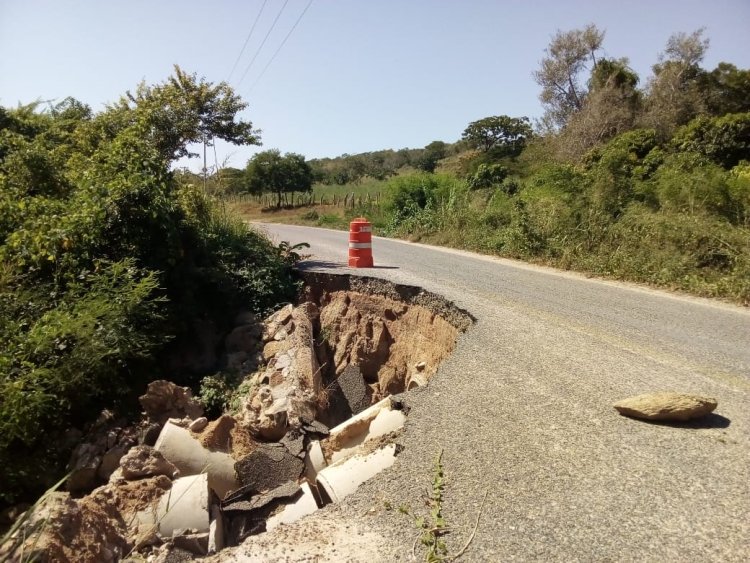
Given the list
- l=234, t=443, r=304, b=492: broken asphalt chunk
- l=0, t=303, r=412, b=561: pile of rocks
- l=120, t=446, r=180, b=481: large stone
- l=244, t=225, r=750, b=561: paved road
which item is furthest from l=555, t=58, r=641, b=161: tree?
l=120, t=446, r=180, b=481: large stone

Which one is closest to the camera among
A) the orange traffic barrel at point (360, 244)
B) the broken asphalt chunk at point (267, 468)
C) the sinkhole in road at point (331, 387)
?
the sinkhole in road at point (331, 387)

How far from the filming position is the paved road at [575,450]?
282cm

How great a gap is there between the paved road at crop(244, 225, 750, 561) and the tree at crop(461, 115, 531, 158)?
1201 inches

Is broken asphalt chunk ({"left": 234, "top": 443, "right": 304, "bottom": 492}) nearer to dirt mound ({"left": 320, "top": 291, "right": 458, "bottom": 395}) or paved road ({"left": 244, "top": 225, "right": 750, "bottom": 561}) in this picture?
paved road ({"left": 244, "top": 225, "right": 750, "bottom": 561})

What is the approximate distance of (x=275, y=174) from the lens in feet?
133

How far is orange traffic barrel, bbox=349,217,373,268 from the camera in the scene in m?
10.6

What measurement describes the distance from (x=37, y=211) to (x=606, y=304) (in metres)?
8.20

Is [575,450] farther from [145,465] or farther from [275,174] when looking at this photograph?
[275,174]

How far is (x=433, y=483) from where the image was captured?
3.39 metres

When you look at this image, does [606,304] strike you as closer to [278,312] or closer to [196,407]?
[278,312]

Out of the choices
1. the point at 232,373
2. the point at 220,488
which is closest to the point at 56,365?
the point at 220,488

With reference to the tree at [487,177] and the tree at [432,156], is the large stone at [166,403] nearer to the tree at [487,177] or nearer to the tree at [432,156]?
the tree at [487,177]

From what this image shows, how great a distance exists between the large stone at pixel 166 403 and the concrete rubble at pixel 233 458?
0.01 metres

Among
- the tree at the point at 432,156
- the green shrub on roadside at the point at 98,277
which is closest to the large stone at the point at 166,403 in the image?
the green shrub on roadside at the point at 98,277
